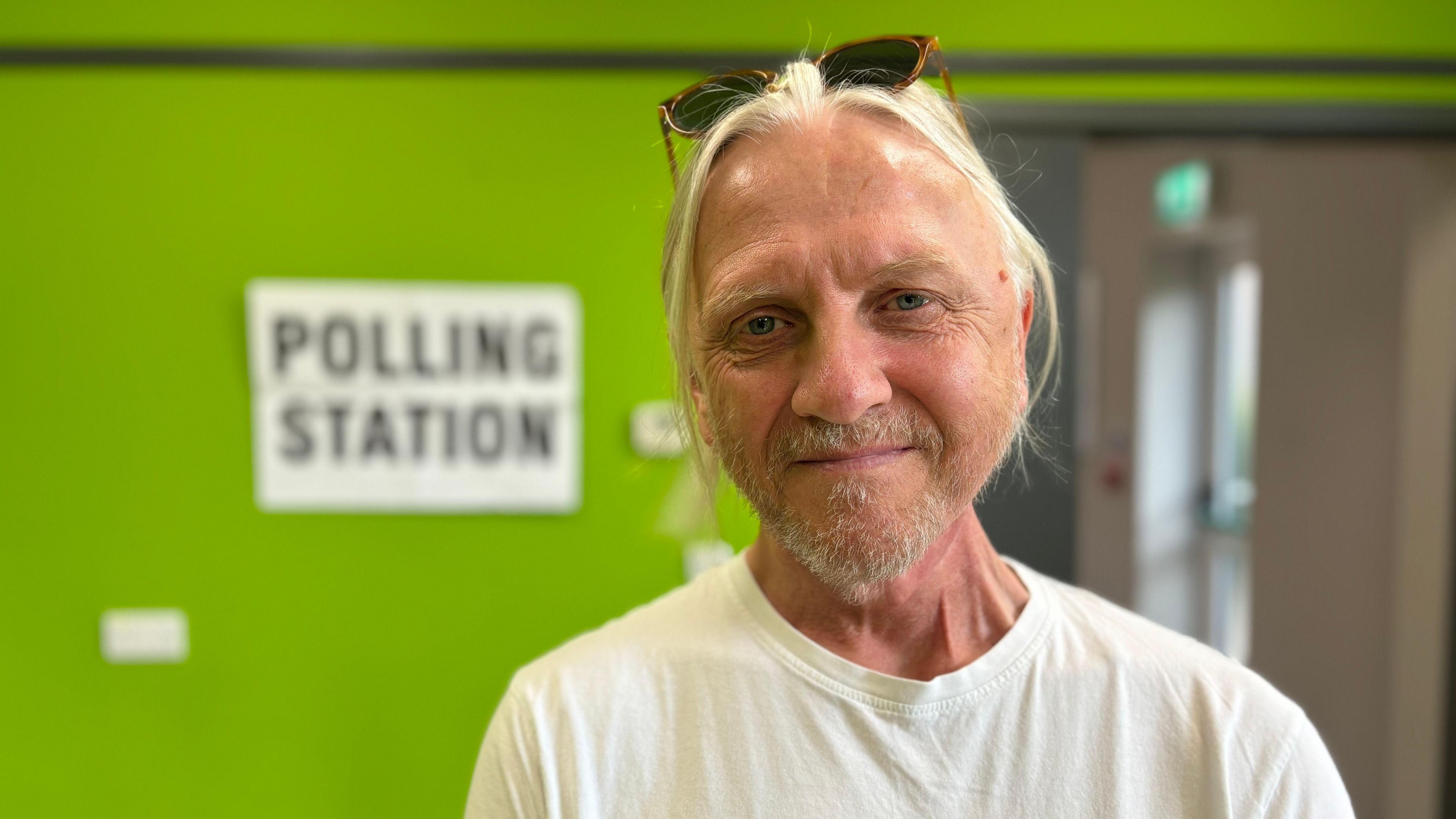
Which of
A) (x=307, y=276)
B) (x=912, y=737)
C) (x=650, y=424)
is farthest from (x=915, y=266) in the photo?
(x=307, y=276)

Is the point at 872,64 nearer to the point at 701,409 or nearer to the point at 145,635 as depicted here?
the point at 701,409

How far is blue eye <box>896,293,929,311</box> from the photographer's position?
30.1 inches

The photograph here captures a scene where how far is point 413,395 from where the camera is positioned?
6.79 ft

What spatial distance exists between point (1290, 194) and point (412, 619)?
3575mm

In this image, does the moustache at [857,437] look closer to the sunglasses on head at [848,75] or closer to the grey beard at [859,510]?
the grey beard at [859,510]

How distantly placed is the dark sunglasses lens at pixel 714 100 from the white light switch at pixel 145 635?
1792mm

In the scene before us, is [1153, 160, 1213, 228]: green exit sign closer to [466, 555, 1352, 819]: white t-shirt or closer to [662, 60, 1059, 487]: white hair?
[662, 60, 1059, 487]: white hair

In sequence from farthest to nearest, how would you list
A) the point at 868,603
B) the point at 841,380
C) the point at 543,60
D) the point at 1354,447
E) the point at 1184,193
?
the point at 1184,193 < the point at 1354,447 < the point at 543,60 < the point at 868,603 < the point at 841,380

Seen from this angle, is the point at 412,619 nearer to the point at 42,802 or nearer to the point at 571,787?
the point at 42,802

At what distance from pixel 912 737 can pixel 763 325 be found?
364mm

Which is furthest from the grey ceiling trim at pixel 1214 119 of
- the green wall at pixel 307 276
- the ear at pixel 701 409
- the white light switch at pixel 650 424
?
the ear at pixel 701 409

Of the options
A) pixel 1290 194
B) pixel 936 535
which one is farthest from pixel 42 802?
pixel 1290 194

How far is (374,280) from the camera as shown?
6.74 ft

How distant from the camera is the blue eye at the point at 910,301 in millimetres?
764
